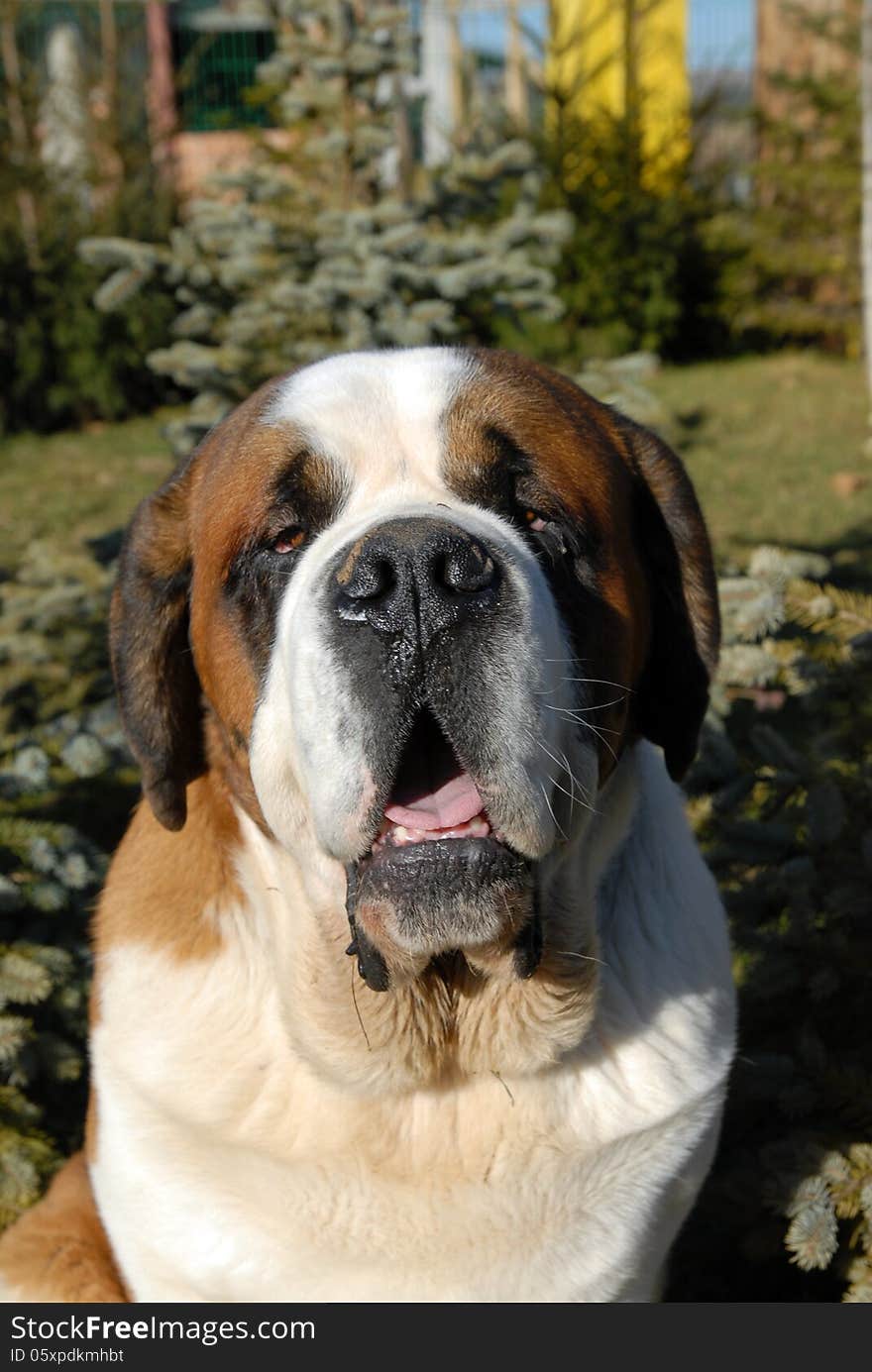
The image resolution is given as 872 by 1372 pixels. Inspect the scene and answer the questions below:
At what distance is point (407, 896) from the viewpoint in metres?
1.80

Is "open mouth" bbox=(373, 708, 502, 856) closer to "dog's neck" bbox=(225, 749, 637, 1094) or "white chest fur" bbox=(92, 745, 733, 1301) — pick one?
"dog's neck" bbox=(225, 749, 637, 1094)

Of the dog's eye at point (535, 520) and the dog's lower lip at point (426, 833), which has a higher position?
Answer: the dog's eye at point (535, 520)

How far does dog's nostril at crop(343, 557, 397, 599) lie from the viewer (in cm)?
169

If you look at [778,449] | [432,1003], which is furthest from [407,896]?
[778,449]

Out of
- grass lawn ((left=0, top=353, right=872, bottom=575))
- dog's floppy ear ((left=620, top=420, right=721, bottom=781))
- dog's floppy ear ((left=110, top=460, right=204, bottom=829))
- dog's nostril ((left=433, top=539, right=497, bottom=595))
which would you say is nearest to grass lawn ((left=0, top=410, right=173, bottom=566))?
grass lawn ((left=0, top=353, right=872, bottom=575))

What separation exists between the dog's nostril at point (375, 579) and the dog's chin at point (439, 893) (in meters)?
0.35

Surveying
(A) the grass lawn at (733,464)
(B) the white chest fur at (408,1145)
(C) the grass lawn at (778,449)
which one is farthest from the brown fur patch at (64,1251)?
(A) the grass lawn at (733,464)

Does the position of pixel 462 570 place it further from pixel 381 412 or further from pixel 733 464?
pixel 733 464

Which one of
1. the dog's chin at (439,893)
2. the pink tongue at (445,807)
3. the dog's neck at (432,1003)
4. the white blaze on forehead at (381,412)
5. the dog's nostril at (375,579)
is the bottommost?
the dog's neck at (432,1003)

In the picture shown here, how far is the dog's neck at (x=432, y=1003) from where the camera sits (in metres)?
2.06

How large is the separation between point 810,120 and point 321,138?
8777 mm

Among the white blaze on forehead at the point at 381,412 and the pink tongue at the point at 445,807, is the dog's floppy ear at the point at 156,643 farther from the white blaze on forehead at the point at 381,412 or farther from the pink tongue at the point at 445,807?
the pink tongue at the point at 445,807

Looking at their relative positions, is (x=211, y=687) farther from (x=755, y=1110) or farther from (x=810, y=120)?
(x=810, y=120)

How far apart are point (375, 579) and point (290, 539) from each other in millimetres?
404
